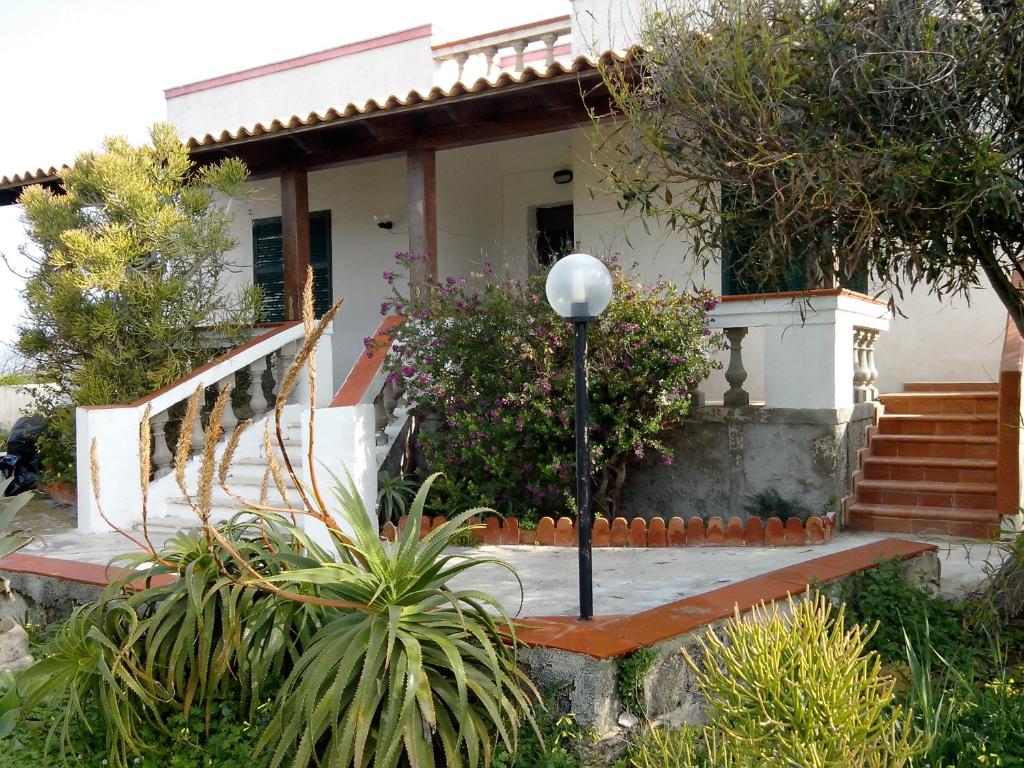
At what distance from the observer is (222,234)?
8367mm

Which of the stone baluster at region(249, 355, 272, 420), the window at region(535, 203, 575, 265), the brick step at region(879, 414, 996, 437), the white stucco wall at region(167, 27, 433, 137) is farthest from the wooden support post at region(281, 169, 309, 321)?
the brick step at region(879, 414, 996, 437)

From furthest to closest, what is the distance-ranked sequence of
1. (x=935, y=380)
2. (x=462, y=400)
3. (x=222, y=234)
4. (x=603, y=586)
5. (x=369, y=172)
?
1. (x=369, y=172)
2. (x=935, y=380)
3. (x=222, y=234)
4. (x=462, y=400)
5. (x=603, y=586)

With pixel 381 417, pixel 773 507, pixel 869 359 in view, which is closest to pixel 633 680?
pixel 773 507

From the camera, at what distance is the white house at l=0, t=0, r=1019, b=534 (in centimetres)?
643

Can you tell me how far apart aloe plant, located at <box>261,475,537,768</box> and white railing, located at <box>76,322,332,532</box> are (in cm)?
328

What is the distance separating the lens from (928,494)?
21.9 ft

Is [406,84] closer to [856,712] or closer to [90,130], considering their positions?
[90,130]

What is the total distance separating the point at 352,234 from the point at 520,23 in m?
3.25

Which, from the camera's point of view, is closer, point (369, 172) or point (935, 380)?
point (935, 380)

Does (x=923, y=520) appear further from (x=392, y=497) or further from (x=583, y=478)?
(x=392, y=497)

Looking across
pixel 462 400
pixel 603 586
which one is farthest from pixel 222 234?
pixel 603 586

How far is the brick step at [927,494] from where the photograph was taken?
649 cm

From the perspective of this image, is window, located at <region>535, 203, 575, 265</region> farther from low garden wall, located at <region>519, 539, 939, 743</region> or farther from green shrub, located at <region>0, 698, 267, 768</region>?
green shrub, located at <region>0, 698, 267, 768</region>

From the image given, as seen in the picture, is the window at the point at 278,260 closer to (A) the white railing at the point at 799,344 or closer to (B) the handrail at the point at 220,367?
(B) the handrail at the point at 220,367
